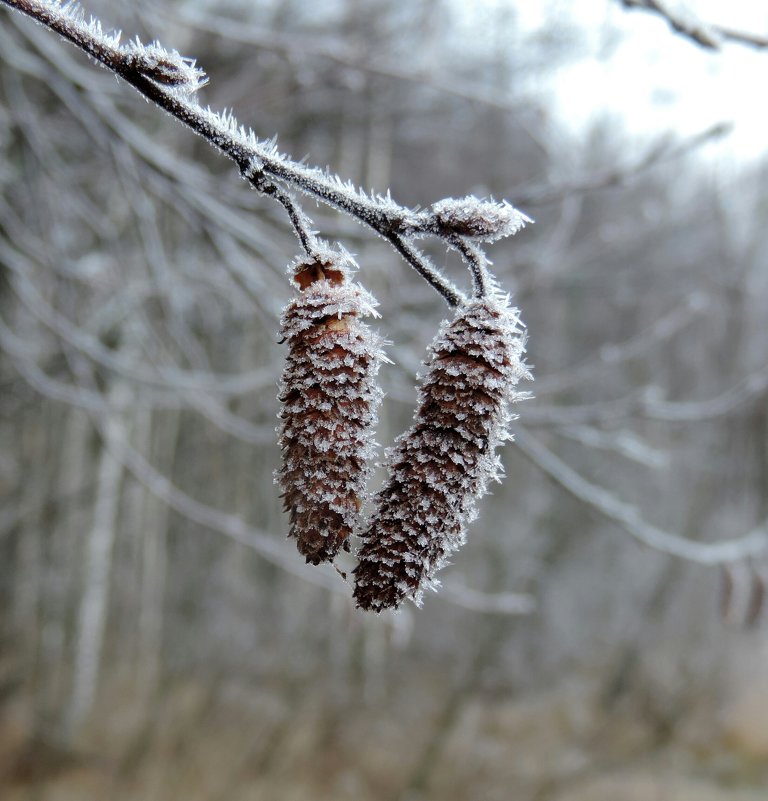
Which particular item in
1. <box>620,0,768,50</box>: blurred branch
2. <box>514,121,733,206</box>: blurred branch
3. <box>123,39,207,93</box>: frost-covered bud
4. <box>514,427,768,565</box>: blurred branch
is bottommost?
<box>123,39,207,93</box>: frost-covered bud

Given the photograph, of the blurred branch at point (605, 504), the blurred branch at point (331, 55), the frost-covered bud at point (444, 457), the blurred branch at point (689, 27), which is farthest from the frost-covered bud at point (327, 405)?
the blurred branch at point (331, 55)

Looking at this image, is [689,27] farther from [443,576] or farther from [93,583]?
[443,576]

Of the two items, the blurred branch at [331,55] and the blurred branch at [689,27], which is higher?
the blurred branch at [331,55]

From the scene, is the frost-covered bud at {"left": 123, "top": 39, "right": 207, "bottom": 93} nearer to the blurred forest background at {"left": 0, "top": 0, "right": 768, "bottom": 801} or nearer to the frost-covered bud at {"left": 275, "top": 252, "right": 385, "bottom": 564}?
the frost-covered bud at {"left": 275, "top": 252, "right": 385, "bottom": 564}

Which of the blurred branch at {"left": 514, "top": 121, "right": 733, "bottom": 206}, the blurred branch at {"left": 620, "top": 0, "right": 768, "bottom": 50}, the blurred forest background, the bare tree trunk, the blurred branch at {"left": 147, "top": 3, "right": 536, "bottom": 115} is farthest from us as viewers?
the bare tree trunk

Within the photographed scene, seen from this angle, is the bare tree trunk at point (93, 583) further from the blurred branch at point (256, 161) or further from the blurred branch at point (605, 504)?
the blurred branch at point (256, 161)

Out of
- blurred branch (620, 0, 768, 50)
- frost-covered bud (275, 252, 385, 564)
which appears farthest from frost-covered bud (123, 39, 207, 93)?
blurred branch (620, 0, 768, 50)

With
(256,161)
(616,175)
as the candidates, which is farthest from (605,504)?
(256,161)
